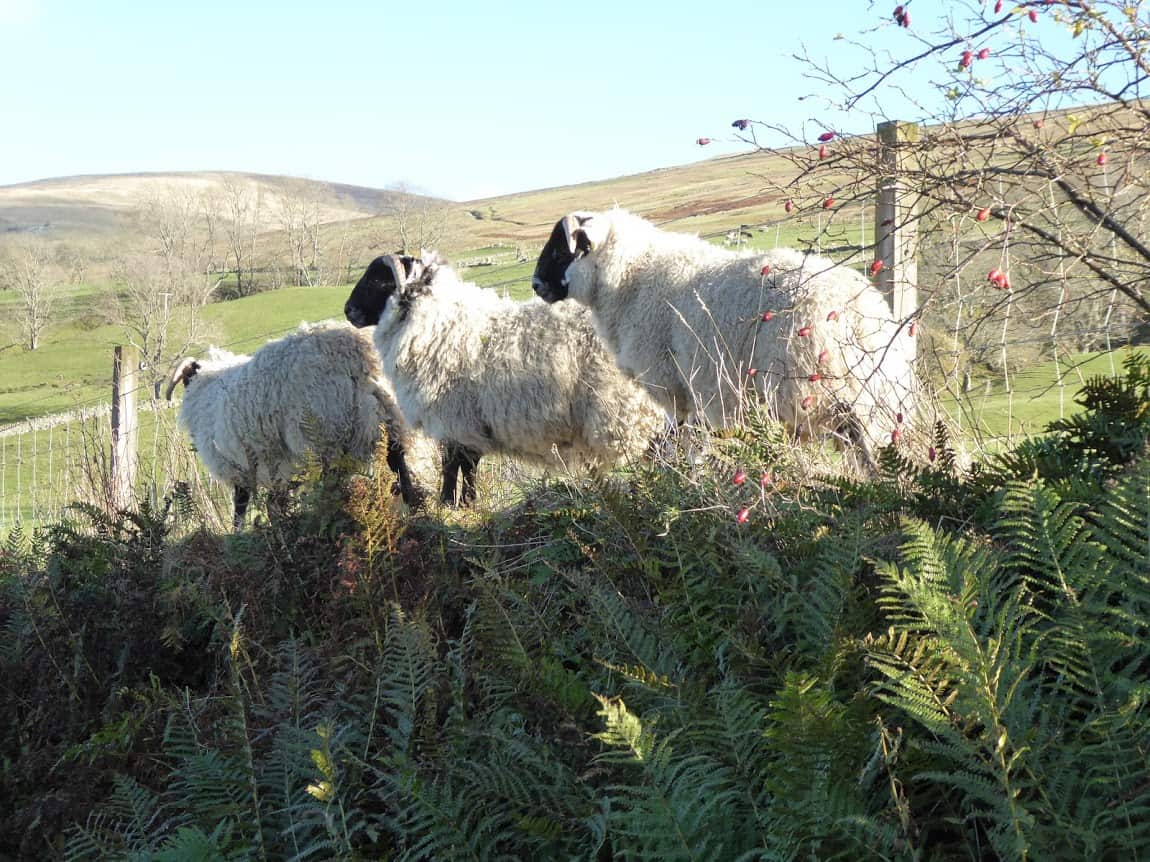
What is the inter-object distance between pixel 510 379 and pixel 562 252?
1.25 meters

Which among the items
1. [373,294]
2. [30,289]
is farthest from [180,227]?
[373,294]

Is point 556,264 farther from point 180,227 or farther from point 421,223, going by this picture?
point 180,227

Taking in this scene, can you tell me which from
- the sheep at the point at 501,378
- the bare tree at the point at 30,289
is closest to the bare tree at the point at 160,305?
the bare tree at the point at 30,289

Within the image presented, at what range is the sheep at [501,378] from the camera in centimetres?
961

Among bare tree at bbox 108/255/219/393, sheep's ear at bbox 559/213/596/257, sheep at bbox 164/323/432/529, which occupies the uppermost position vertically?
sheep's ear at bbox 559/213/596/257

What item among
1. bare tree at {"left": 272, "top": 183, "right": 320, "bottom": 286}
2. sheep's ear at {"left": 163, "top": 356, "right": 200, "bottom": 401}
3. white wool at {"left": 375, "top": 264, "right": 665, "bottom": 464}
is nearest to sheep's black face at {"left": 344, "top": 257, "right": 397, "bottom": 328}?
white wool at {"left": 375, "top": 264, "right": 665, "bottom": 464}

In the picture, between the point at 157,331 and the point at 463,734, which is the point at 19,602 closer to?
the point at 463,734

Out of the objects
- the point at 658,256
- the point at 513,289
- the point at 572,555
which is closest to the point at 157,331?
the point at 513,289

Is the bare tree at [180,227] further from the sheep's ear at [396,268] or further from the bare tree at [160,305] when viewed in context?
the sheep's ear at [396,268]

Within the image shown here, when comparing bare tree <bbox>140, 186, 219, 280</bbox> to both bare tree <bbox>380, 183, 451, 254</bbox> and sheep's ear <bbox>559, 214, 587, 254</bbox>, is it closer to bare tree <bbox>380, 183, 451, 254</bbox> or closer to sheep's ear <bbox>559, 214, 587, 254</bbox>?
bare tree <bbox>380, 183, 451, 254</bbox>

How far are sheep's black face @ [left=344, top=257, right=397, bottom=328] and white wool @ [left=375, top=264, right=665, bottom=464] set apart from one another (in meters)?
0.24

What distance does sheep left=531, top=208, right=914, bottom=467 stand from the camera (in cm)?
694

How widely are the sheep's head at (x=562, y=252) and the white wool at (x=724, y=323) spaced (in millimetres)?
54

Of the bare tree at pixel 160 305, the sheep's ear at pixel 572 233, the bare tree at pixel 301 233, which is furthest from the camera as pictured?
the bare tree at pixel 301 233
